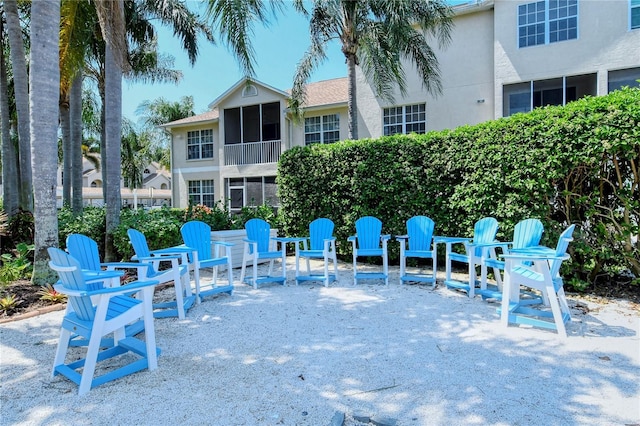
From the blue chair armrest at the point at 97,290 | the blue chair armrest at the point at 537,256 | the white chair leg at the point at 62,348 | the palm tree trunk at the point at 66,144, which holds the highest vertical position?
the palm tree trunk at the point at 66,144

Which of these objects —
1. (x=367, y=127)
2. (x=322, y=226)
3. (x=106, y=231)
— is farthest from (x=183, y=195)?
(x=322, y=226)

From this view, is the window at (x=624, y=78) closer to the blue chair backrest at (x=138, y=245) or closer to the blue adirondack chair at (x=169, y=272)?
the blue adirondack chair at (x=169, y=272)

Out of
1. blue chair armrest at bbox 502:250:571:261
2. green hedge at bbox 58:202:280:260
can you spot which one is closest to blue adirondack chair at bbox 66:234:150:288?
green hedge at bbox 58:202:280:260

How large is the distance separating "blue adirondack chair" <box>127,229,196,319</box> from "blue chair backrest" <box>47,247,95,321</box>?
134cm

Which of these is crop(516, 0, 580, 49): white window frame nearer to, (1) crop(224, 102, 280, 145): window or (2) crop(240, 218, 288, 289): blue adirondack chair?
(1) crop(224, 102, 280, 145): window

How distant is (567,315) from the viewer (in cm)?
411

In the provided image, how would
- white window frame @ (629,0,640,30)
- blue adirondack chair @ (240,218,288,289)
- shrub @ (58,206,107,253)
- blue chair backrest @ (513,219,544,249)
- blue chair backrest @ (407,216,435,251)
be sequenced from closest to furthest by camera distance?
blue chair backrest @ (513,219,544,249)
blue adirondack chair @ (240,218,288,289)
blue chair backrest @ (407,216,435,251)
shrub @ (58,206,107,253)
white window frame @ (629,0,640,30)

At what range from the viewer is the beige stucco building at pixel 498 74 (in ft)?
34.3

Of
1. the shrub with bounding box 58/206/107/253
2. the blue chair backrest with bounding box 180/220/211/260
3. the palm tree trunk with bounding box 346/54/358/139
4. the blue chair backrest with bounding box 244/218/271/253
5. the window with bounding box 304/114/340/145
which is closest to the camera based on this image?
the blue chair backrest with bounding box 180/220/211/260

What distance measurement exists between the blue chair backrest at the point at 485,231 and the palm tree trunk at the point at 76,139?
10.2 m

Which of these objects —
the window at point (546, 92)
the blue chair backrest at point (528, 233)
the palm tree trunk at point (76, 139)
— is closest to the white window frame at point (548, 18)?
the window at point (546, 92)

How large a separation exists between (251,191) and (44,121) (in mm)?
11641

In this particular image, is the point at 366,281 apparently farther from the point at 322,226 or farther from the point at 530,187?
the point at 530,187

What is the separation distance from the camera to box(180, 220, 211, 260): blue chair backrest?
17.9 feet
